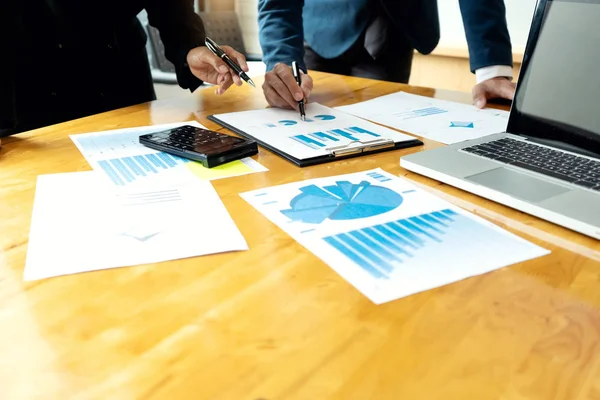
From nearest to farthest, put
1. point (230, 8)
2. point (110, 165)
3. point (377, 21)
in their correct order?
point (110, 165) < point (377, 21) < point (230, 8)

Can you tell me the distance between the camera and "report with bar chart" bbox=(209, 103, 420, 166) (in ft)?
2.65

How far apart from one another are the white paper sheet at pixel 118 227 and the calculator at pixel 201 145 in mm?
72

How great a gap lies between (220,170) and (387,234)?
0.96ft

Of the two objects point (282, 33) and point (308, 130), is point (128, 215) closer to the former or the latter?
point (308, 130)

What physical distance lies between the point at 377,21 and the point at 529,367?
3.96 feet

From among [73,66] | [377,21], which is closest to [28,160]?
[73,66]

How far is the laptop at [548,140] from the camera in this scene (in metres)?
0.61

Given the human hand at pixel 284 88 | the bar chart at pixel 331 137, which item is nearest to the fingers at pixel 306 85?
the human hand at pixel 284 88

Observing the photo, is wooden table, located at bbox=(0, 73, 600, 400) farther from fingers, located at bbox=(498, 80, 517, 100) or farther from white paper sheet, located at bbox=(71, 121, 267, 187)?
fingers, located at bbox=(498, 80, 517, 100)

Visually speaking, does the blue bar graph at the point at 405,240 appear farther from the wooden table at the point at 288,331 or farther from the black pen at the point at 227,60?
the black pen at the point at 227,60

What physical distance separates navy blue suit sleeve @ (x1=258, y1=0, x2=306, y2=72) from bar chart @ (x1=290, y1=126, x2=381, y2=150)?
1.42 ft

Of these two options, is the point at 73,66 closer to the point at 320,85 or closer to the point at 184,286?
the point at 320,85

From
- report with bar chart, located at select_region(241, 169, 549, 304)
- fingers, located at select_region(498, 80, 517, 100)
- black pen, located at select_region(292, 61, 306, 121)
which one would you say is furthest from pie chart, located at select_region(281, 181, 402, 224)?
fingers, located at select_region(498, 80, 517, 100)

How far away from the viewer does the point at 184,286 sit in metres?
0.46
